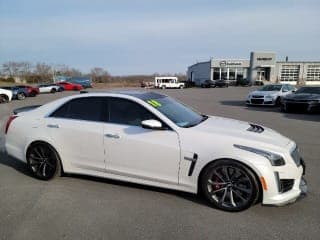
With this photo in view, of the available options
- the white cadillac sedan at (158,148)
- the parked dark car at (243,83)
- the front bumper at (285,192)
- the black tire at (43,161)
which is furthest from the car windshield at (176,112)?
the parked dark car at (243,83)

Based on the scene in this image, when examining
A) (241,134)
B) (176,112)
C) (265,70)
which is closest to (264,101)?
(176,112)

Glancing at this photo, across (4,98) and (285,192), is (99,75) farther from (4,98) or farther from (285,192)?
(285,192)

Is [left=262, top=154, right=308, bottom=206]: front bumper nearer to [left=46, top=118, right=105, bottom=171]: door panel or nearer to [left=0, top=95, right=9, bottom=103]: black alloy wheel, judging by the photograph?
[left=46, top=118, right=105, bottom=171]: door panel

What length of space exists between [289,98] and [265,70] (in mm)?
57355

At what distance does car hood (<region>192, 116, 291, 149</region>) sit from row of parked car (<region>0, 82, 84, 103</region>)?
23.4m

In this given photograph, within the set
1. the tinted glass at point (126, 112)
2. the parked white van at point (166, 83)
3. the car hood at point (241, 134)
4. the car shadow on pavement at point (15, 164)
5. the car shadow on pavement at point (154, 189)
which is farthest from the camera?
the parked white van at point (166, 83)

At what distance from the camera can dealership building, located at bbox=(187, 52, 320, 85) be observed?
6869 centimetres

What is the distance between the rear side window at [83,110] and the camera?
16.0 ft

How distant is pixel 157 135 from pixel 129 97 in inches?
32.2

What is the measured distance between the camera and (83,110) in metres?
4.99

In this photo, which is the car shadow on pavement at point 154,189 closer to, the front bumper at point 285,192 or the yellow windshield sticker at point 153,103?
the front bumper at point 285,192

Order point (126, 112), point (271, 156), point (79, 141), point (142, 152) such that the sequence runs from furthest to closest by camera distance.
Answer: point (79, 141)
point (126, 112)
point (142, 152)
point (271, 156)

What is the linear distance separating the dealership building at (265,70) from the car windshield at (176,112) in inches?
2553

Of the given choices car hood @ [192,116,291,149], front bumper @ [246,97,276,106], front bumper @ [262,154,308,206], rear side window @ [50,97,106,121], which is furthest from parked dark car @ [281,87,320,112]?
rear side window @ [50,97,106,121]
